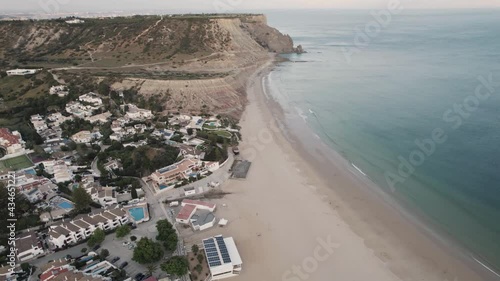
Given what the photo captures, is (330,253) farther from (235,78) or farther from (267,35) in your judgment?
(267,35)

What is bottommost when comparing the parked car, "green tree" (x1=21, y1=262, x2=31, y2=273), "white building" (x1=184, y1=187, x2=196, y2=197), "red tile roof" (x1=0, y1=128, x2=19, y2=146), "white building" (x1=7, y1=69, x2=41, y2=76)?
"green tree" (x1=21, y1=262, x2=31, y2=273)

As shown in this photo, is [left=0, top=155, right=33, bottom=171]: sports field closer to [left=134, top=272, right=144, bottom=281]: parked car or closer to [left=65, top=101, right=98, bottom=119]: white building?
[left=65, top=101, right=98, bottom=119]: white building

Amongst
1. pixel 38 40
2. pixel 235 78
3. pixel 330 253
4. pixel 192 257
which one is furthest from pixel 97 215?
pixel 38 40

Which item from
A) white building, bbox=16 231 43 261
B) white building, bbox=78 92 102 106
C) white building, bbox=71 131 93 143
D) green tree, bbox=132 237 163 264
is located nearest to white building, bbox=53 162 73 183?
white building, bbox=71 131 93 143

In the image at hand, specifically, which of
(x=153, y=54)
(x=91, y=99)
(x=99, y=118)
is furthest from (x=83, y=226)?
(x=153, y=54)

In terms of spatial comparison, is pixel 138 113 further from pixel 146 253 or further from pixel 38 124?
pixel 146 253
